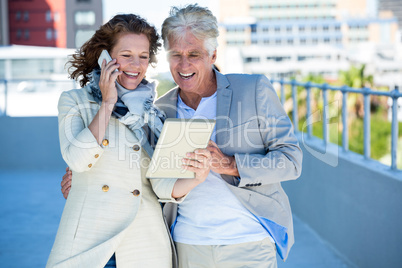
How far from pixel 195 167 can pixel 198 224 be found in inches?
12.4

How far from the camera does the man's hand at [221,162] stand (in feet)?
6.73

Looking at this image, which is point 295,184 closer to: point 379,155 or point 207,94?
point 207,94

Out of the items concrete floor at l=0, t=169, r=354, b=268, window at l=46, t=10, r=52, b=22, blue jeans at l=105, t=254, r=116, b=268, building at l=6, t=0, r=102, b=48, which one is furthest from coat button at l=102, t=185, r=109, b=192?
window at l=46, t=10, r=52, b=22

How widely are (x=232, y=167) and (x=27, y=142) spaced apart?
266 inches

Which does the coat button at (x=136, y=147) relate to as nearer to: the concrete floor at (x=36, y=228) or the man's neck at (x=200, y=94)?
the man's neck at (x=200, y=94)

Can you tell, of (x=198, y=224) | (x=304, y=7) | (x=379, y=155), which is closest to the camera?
(x=198, y=224)

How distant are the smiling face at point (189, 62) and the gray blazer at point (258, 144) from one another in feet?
0.35

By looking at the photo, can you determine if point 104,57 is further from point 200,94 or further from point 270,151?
point 270,151

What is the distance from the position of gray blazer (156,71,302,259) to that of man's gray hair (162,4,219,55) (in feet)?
0.77

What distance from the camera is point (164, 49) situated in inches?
91.4

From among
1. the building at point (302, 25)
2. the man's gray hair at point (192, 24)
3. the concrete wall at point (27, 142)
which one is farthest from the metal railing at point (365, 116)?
the building at point (302, 25)

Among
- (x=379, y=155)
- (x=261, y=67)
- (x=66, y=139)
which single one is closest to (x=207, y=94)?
(x=66, y=139)

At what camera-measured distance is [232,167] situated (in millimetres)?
2133

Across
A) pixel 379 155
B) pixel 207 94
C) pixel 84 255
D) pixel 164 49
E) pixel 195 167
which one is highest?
pixel 164 49
